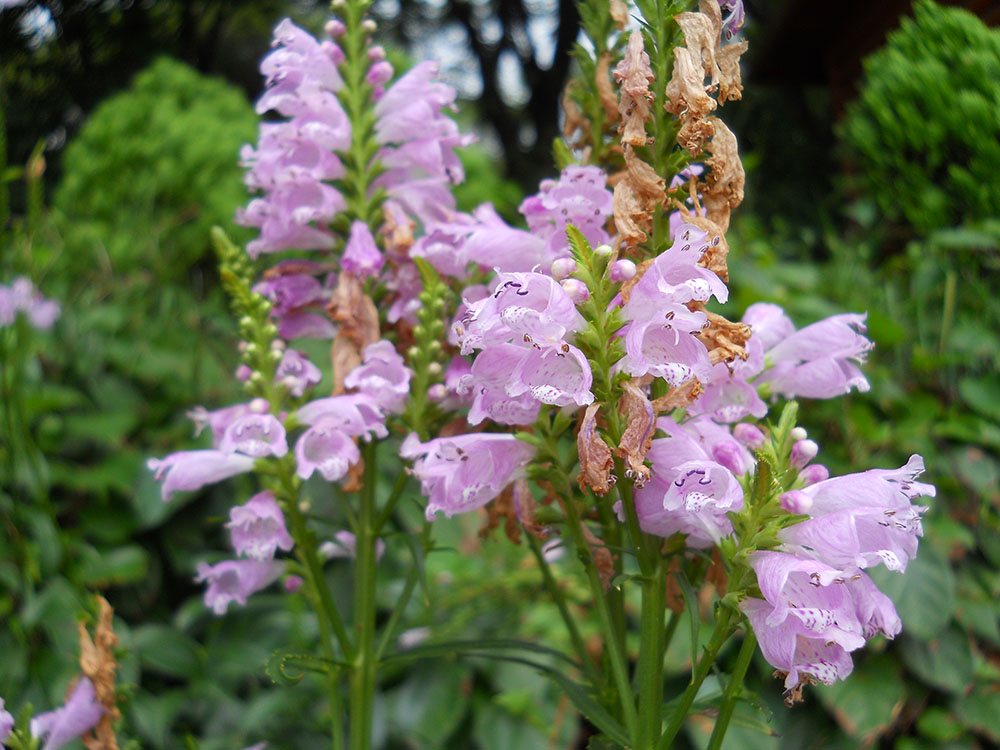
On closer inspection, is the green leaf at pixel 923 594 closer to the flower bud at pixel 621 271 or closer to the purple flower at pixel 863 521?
the purple flower at pixel 863 521

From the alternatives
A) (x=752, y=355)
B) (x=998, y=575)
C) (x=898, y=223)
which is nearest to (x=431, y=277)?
(x=752, y=355)

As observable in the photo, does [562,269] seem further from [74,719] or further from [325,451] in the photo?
[74,719]

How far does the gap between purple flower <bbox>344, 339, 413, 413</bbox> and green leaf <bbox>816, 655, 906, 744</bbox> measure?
1.13m

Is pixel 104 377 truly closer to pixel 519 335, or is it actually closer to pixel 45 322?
pixel 45 322

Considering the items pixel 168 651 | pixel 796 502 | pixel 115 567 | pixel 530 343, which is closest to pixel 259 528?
pixel 530 343

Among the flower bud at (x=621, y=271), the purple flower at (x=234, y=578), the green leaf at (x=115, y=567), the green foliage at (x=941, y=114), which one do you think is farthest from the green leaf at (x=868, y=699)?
the green leaf at (x=115, y=567)

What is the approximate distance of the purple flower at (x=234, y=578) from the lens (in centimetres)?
86

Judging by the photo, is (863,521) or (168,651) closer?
(863,521)

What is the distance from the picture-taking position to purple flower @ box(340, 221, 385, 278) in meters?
0.84

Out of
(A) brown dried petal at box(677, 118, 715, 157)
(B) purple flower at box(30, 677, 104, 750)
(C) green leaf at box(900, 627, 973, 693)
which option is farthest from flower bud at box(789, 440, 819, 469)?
(C) green leaf at box(900, 627, 973, 693)

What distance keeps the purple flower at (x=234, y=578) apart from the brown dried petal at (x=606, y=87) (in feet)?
2.09

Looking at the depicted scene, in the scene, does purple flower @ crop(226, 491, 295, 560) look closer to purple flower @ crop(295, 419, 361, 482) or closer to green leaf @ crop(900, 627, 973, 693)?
purple flower @ crop(295, 419, 361, 482)

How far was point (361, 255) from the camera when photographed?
84 centimetres

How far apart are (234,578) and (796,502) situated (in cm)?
65
